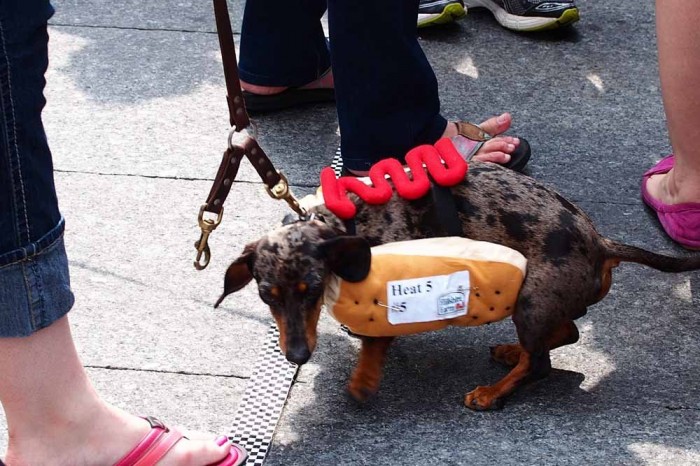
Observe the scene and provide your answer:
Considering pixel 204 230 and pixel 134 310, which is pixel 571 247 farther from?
pixel 134 310

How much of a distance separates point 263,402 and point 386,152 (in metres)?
1.23

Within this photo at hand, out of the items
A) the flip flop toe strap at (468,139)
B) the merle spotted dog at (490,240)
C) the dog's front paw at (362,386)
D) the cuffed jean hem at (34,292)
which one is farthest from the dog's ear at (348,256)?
the flip flop toe strap at (468,139)

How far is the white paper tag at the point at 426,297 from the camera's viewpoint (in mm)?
2881

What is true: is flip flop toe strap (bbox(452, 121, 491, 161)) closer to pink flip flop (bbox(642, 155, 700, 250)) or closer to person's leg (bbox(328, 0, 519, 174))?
person's leg (bbox(328, 0, 519, 174))

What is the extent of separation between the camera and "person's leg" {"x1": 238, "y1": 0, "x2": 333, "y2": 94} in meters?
4.44

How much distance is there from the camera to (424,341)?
10.9 feet

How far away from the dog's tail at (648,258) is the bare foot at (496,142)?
0.93 m

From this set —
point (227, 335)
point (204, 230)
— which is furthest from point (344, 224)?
point (227, 335)

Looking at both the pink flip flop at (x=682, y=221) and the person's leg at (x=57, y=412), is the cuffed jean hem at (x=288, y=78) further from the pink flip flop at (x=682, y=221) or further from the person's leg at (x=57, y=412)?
the person's leg at (x=57, y=412)

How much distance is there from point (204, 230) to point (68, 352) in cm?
52

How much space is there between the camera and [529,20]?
5.16 metres

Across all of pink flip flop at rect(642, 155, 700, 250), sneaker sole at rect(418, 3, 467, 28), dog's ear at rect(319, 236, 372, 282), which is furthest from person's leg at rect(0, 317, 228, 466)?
sneaker sole at rect(418, 3, 467, 28)

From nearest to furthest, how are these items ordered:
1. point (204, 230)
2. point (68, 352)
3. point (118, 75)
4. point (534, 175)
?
point (68, 352) < point (204, 230) < point (534, 175) < point (118, 75)

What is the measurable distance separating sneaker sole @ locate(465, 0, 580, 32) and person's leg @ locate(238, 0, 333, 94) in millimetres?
1097
